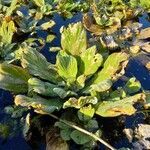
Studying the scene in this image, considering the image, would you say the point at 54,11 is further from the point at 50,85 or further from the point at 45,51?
the point at 50,85

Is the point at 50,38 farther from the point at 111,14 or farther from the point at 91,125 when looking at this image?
the point at 91,125

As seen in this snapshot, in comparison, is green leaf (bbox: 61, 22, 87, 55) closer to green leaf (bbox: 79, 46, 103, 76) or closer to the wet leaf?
green leaf (bbox: 79, 46, 103, 76)

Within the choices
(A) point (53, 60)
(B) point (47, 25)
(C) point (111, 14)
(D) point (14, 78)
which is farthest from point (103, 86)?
(C) point (111, 14)

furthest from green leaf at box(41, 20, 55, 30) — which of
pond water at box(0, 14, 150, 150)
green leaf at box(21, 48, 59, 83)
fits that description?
green leaf at box(21, 48, 59, 83)

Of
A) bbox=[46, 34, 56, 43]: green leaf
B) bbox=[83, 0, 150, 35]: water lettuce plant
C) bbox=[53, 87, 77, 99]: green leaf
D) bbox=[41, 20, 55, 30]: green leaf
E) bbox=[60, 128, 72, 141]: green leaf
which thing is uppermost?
bbox=[53, 87, 77, 99]: green leaf

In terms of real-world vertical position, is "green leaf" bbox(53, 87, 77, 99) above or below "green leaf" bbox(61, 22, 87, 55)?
below
